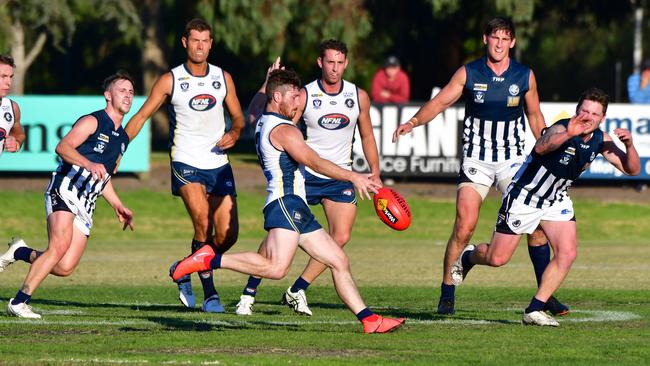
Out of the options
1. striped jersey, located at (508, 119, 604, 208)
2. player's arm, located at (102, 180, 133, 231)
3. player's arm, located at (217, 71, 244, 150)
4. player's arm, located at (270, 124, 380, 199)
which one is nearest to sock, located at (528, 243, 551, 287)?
striped jersey, located at (508, 119, 604, 208)

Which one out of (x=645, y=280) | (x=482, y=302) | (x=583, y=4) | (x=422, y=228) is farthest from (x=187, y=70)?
(x=583, y=4)

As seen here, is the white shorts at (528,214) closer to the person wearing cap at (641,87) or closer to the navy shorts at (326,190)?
the navy shorts at (326,190)

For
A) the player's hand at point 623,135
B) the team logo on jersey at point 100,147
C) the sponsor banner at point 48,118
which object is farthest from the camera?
the sponsor banner at point 48,118

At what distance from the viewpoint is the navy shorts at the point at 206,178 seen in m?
13.2

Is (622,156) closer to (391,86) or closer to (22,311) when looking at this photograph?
(22,311)

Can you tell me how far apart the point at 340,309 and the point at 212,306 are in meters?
1.18

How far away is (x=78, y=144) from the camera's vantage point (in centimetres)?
1197

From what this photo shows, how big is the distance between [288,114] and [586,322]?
2.99 m

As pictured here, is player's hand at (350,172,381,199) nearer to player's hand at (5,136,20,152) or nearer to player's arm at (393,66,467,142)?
player's arm at (393,66,467,142)

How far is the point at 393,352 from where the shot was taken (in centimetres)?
980

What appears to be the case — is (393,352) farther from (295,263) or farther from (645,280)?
(295,263)

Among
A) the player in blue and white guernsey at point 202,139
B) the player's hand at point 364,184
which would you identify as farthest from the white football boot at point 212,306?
the player's hand at point 364,184

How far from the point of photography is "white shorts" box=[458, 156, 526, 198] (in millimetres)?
12773

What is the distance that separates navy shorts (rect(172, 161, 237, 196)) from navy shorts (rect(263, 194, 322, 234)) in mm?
2408
